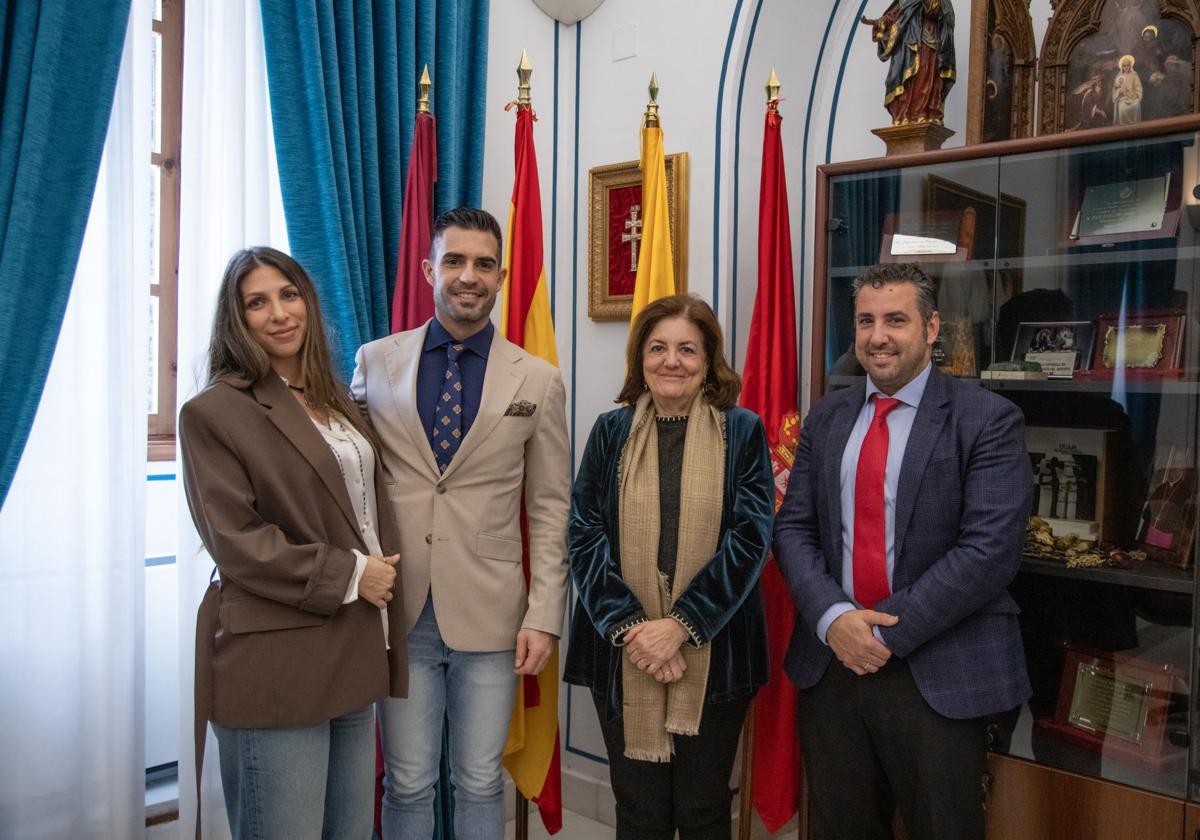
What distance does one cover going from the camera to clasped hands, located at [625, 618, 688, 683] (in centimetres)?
185

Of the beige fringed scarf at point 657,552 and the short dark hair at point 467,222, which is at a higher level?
the short dark hair at point 467,222

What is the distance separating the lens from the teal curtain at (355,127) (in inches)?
89.3

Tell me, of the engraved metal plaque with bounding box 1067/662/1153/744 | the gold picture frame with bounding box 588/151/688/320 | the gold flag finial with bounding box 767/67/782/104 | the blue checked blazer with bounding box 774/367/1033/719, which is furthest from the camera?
the gold picture frame with bounding box 588/151/688/320

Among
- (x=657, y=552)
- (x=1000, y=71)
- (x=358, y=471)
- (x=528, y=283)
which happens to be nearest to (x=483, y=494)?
(x=358, y=471)

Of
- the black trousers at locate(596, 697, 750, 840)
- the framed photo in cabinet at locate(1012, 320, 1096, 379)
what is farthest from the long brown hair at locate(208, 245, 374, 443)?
the framed photo in cabinet at locate(1012, 320, 1096, 379)

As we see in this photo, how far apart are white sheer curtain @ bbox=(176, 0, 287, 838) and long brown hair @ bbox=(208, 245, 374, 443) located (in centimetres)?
56

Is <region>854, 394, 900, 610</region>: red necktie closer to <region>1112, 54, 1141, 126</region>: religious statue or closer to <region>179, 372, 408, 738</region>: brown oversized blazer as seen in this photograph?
<region>1112, 54, 1141, 126</region>: religious statue

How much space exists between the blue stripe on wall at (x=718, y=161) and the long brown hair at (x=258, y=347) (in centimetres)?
136

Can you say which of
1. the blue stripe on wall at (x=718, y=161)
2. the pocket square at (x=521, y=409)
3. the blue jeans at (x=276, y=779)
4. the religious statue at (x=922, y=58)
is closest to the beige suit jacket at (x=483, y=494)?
the pocket square at (x=521, y=409)

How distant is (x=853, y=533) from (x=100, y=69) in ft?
6.17

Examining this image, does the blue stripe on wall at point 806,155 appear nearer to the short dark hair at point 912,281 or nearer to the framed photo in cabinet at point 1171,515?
the short dark hair at point 912,281

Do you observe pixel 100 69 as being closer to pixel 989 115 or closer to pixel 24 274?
pixel 24 274

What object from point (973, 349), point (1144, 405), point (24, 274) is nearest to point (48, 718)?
point (24, 274)

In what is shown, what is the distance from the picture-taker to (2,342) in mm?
1787
